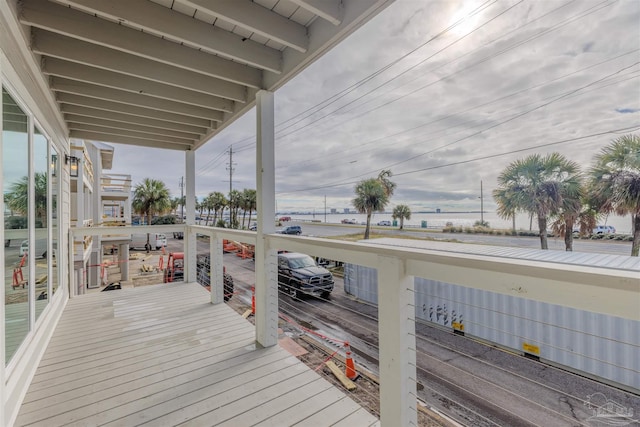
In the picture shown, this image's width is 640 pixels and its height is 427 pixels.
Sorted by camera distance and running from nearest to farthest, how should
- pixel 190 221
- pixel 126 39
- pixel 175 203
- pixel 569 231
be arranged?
pixel 569 231
pixel 126 39
pixel 190 221
pixel 175 203

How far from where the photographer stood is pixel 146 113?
10.7 feet

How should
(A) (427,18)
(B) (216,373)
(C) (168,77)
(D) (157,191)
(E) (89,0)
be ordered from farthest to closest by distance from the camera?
1. (D) (157,191)
2. (C) (168,77)
3. (B) (216,373)
4. (A) (427,18)
5. (E) (89,0)

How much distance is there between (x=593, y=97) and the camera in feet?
3.69

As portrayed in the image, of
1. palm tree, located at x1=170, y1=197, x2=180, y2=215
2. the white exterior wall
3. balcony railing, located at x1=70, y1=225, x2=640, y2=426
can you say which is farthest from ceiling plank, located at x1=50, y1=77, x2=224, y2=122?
palm tree, located at x1=170, y1=197, x2=180, y2=215

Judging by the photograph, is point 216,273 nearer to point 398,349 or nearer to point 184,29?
point 184,29

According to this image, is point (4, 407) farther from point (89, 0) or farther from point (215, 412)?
point (89, 0)

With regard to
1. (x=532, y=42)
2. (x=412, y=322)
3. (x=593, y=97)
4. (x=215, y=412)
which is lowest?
(x=215, y=412)

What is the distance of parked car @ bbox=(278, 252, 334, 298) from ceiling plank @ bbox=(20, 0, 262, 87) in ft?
16.9

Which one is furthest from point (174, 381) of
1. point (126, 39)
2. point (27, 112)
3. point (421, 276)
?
point (126, 39)

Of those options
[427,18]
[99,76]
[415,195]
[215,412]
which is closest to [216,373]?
[215,412]

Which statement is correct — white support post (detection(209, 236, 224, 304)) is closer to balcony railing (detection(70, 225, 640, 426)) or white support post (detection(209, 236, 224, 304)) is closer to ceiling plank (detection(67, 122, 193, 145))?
balcony railing (detection(70, 225, 640, 426))

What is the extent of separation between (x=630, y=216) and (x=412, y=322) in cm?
88

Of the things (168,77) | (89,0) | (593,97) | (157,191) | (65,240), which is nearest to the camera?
(593,97)

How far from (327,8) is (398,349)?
1.87m
